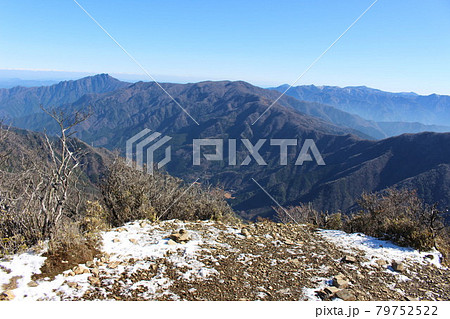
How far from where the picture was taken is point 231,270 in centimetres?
561

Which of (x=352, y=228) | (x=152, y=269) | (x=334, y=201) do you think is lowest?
(x=334, y=201)

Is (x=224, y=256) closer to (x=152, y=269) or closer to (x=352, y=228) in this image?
(x=152, y=269)

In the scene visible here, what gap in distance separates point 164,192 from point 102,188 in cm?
231

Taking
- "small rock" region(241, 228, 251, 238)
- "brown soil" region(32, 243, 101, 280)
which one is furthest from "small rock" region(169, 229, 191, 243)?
"brown soil" region(32, 243, 101, 280)

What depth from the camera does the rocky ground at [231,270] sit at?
4645mm

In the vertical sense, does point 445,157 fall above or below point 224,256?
below

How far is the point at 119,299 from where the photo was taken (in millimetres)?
4395

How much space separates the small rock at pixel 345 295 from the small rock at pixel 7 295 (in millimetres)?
5341

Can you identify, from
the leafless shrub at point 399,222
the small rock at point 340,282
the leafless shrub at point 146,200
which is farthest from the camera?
the leafless shrub at point 146,200

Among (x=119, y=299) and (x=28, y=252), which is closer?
(x=119, y=299)

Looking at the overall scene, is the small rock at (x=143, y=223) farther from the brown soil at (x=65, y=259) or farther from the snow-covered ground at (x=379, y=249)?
the snow-covered ground at (x=379, y=249)

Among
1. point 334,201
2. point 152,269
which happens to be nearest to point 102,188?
point 152,269

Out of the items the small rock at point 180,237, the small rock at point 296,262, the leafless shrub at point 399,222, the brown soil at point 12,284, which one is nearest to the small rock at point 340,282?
the small rock at point 296,262
